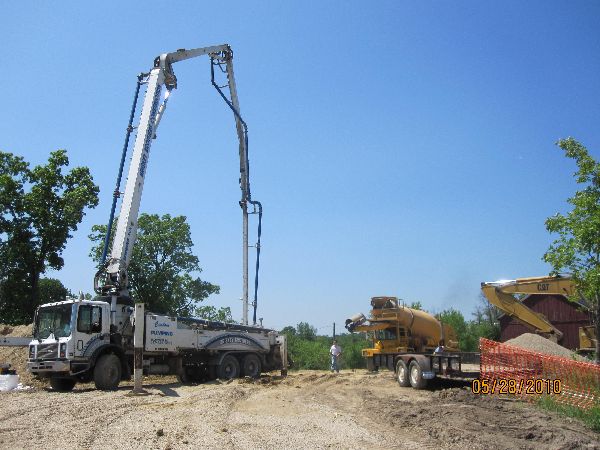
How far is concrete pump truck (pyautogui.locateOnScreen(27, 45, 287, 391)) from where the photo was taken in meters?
17.4

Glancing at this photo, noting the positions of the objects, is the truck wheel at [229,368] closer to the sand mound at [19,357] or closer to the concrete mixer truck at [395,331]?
the concrete mixer truck at [395,331]

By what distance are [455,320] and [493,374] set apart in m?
29.5

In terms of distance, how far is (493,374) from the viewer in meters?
15.4

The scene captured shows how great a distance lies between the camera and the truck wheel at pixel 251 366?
73.7ft

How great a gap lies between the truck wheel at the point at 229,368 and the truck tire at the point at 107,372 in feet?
14.1

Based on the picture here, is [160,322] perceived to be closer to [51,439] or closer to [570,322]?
[51,439]

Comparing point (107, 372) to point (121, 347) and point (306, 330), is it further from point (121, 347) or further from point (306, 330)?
point (306, 330)

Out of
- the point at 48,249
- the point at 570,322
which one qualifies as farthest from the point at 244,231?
the point at 570,322

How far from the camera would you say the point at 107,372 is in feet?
58.2

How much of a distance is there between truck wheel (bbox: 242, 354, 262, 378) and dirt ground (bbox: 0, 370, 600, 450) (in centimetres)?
629

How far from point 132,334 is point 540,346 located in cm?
1317

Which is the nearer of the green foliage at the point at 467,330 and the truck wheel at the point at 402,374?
the truck wheel at the point at 402,374

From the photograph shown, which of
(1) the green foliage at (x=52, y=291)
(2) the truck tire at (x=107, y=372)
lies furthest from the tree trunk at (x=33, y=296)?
(2) the truck tire at (x=107, y=372)
